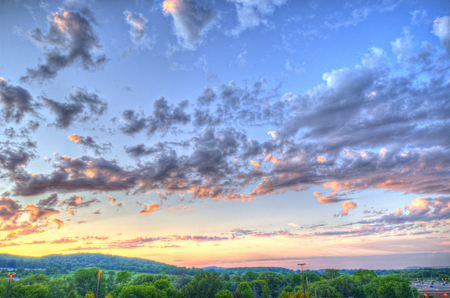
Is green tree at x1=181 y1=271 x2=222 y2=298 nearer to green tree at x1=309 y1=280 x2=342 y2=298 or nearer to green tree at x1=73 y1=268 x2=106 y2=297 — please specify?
green tree at x1=73 y1=268 x2=106 y2=297

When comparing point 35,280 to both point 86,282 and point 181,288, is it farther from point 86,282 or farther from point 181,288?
point 181,288

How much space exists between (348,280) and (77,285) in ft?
261

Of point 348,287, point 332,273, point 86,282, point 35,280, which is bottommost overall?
point 332,273

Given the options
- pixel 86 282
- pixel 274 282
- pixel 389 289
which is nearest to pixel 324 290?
pixel 389 289

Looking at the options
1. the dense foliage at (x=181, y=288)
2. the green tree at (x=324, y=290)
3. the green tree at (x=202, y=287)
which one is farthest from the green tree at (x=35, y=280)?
the green tree at (x=324, y=290)

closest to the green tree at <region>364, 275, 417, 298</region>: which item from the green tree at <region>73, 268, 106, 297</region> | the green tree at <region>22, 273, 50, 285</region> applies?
the green tree at <region>73, 268, 106, 297</region>

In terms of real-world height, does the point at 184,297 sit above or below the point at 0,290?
below

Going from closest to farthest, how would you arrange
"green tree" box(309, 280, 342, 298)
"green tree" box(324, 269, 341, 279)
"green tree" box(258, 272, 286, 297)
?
"green tree" box(309, 280, 342, 298) → "green tree" box(258, 272, 286, 297) → "green tree" box(324, 269, 341, 279)

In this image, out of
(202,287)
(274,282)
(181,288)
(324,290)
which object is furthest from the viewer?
(274,282)

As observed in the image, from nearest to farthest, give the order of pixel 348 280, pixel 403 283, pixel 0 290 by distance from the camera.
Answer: pixel 0 290
pixel 403 283
pixel 348 280

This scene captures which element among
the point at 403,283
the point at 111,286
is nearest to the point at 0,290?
the point at 111,286

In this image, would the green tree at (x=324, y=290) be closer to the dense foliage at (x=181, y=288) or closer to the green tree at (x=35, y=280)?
the dense foliage at (x=181, y=288)

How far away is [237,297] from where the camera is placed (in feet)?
262

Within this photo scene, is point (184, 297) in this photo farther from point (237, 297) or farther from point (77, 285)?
point (77, 285)
